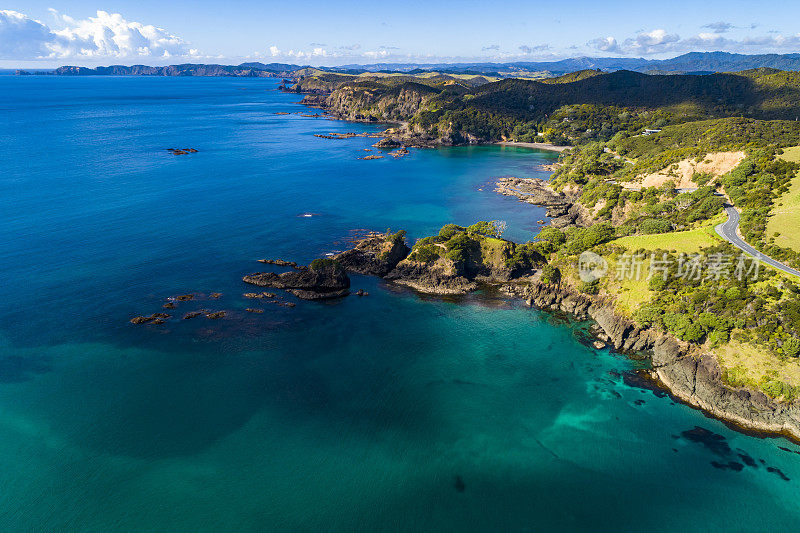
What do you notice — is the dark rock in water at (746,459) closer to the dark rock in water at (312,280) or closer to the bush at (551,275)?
the bush at (551,275)

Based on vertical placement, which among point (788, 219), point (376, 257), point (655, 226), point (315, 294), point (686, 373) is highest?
point (788, 219)

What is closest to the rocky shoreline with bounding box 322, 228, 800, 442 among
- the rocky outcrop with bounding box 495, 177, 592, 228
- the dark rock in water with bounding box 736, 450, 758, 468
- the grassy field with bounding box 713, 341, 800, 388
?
the grassy field with bounding box 713, 341, 800, 388

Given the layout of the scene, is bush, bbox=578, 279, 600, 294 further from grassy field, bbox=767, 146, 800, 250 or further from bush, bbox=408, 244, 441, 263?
grassy field, bbox=767, 146, 800, 250

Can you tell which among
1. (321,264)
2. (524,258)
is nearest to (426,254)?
(524,258)

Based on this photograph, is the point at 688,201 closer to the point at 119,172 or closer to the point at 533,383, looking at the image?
the point at 533,383

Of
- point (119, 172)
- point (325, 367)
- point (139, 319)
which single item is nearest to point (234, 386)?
point (325, 367)

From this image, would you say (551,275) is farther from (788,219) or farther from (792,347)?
(788,219)
